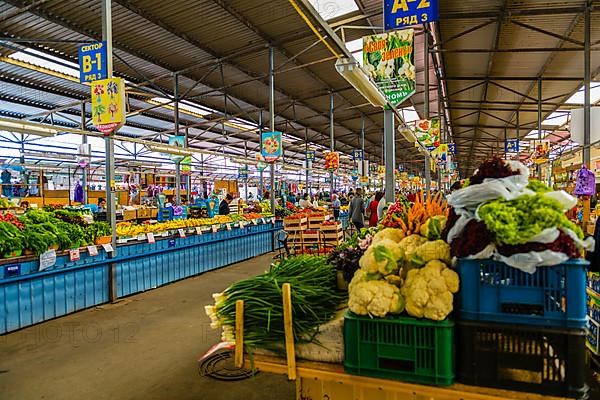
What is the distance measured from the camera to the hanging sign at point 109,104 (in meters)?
5.59

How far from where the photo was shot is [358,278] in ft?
6.66

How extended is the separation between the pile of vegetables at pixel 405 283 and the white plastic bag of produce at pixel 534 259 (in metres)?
0.27

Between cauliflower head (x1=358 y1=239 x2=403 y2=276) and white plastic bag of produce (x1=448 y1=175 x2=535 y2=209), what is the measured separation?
415 millimetres

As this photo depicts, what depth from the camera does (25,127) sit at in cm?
573

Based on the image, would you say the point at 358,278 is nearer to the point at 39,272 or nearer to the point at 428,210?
the point at 428,210

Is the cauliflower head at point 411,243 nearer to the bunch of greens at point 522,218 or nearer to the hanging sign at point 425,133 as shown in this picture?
the bunch of greens at point 522,218

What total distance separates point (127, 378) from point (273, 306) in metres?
2.44

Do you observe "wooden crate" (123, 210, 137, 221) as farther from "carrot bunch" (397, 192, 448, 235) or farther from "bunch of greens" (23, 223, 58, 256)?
"carrot bunch" (397, 192, 448, 235)

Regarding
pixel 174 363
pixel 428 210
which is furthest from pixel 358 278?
pixel 174 363

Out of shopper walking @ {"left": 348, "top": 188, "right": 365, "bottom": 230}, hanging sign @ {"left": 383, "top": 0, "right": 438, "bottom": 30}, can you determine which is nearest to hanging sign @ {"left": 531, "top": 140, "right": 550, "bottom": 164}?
shopper walking @ {"left": 348, "top": 188, "right": 365, "bottom": 230}

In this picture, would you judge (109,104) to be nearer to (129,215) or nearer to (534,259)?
(534,259)

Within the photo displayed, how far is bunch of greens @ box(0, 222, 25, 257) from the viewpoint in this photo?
4.77m

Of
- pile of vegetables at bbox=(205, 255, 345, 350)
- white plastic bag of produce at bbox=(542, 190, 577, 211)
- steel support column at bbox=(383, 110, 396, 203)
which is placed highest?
steel support column at bbox=(383, 110, 396, 203)

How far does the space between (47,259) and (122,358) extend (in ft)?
6.79
